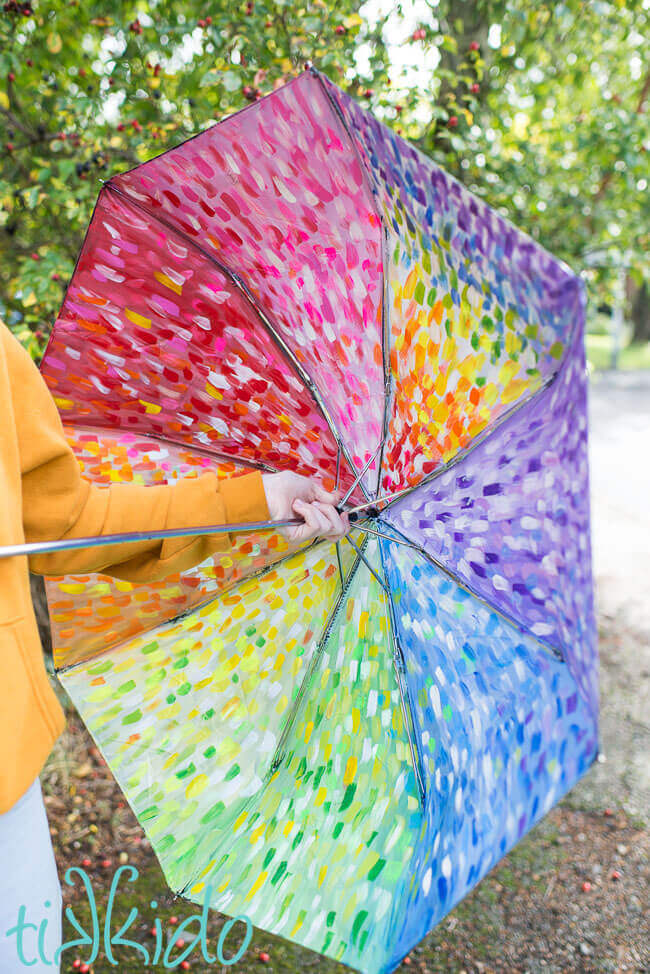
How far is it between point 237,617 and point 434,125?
2230mm

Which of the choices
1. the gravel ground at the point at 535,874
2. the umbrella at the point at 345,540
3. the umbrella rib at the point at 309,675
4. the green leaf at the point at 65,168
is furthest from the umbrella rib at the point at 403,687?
the green leaf at the point at 65,168

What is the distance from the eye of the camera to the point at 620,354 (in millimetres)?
17969

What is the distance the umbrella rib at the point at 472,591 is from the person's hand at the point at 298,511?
0.42 feet

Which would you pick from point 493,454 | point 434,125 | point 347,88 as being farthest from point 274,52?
point 493,454

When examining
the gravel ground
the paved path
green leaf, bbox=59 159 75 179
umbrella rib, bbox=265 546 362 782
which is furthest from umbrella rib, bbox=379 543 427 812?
the paved path

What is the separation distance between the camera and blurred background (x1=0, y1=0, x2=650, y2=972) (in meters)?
2.67

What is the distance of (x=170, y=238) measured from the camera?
5.35 feet

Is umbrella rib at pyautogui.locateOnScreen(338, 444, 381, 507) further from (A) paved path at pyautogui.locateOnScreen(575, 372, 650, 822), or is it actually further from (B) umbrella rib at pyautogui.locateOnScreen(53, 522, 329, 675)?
(A) paved path at pyautogui.locateOnScreen(575, 372, 650, 822)

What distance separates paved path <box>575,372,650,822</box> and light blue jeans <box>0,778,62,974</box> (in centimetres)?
272

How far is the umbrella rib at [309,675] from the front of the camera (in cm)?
177

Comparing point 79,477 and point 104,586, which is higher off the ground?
point 79,477

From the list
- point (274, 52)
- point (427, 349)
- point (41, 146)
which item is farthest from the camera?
point (41, 146)

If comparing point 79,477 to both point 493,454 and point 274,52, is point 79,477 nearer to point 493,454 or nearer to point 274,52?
point 493,454

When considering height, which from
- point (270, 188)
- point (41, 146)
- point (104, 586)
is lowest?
point (104, 586)
